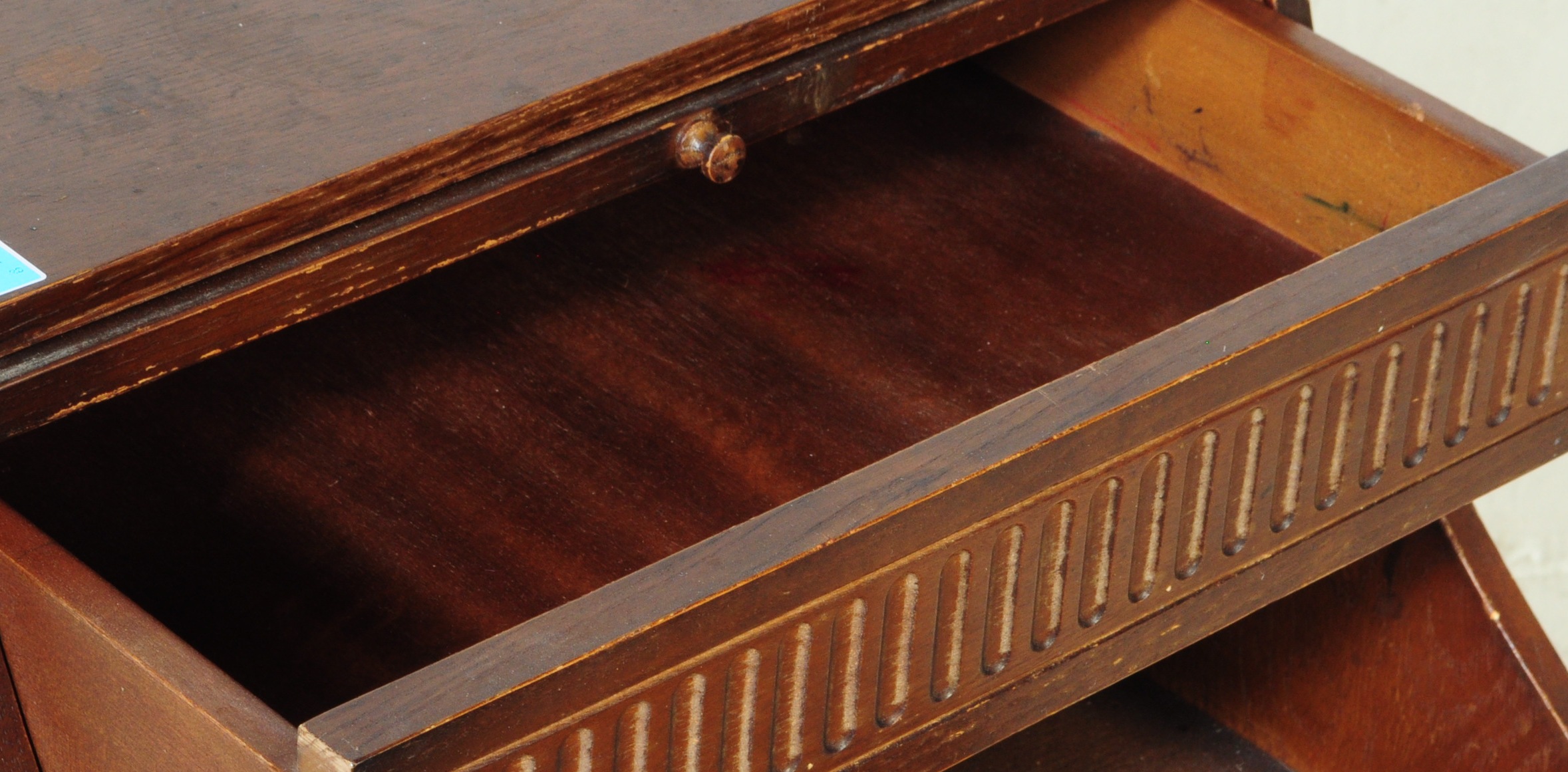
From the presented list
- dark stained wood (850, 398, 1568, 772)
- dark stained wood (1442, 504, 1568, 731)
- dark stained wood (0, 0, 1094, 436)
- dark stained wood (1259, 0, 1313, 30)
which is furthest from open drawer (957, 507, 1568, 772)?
dark stained wood (0, 0, 1094, 436)

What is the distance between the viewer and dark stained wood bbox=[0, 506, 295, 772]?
0.68 m

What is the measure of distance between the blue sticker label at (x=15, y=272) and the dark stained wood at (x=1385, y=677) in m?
0.73

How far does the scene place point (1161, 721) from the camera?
1.34 metres

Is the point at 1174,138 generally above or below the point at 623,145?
below

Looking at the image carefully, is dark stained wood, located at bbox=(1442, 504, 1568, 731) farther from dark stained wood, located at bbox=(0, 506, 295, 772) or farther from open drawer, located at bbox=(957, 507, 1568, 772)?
dark stained wood, located at bbox=(0, 506, 295, 772)

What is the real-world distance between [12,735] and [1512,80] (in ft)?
5.40

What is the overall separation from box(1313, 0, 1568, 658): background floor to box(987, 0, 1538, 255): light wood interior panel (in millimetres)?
898

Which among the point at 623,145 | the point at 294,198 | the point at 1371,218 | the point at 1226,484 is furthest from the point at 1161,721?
the point at 294,198

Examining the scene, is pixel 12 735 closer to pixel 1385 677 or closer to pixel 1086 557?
pixel 1086 557

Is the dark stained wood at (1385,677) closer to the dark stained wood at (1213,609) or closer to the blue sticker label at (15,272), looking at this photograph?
the dark stained wood at (1213,609)

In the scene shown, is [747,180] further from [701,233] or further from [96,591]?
[96,591]

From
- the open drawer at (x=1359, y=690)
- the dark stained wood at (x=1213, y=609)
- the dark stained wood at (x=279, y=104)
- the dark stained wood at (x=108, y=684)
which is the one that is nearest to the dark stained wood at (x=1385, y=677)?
the open drawer at (x=1359, y=690)

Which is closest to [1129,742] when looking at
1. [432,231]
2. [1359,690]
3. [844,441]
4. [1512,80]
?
[1359,690]

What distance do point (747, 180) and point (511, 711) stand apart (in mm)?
632
